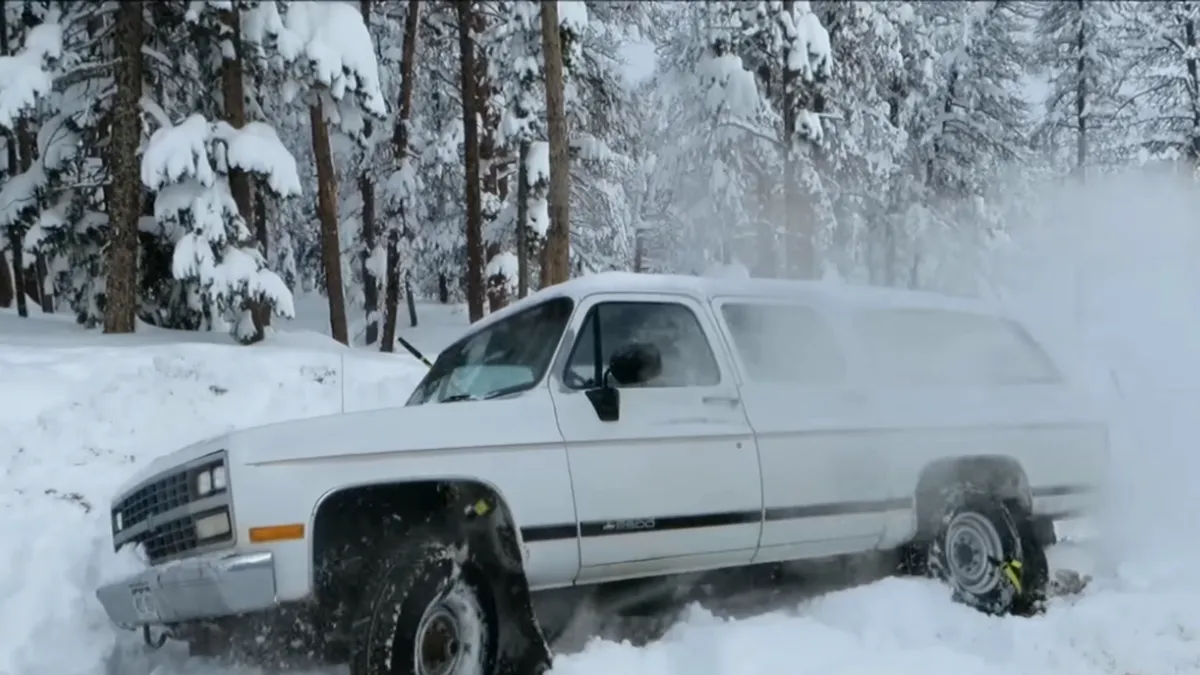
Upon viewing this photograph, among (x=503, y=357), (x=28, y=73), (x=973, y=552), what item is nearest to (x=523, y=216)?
(x=28, y=73)

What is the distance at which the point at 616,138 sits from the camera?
2222 cm

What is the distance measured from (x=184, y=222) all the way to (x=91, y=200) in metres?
3.15

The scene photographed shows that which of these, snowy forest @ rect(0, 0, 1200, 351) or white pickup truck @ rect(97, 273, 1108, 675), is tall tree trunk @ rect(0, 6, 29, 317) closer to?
snowy forest @ rect(0, 0, 1200, 351)

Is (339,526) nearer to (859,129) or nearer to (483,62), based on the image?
(483,62)

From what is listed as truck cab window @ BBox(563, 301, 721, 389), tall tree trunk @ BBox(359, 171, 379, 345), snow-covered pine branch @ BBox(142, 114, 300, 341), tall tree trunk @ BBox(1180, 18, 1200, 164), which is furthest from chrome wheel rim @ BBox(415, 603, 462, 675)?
tall tree trunk @ BBox(1180, 18, 1200, 164)

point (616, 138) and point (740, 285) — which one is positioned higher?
point (616, 138)

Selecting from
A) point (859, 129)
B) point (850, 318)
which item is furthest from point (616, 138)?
point (850, 318)

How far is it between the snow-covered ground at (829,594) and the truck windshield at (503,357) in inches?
51.1

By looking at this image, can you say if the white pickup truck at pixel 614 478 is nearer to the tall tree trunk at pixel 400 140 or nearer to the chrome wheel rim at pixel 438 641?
the chrome wheel rim at pixel 438 641

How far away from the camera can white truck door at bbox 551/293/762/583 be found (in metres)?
4.86

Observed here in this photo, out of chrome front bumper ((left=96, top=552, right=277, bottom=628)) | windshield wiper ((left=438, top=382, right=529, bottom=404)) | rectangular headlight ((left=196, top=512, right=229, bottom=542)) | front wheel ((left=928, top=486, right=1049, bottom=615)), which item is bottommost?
front wheel ((left=928, top=486, right=1049, bottom=615))

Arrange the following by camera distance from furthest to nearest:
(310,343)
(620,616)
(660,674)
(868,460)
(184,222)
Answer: (310,343) → (184,222) → (868,460) → (620,616) → (660,674)

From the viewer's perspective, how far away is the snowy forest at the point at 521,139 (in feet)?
46.4

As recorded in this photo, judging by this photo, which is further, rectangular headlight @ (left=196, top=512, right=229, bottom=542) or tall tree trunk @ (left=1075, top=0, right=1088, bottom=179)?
tall tree trunk @ (left=1075, top=0, right=1088, bottom=179)
